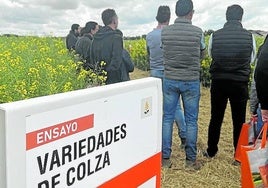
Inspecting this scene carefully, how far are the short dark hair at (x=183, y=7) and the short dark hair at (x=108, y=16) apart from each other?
827mm

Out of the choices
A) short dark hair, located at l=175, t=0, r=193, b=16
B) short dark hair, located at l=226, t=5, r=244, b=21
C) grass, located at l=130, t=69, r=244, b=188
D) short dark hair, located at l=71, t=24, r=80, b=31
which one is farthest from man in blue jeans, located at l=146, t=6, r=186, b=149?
short dark hair, located at l=71, t=24, r=80, b=31

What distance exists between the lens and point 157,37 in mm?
5184

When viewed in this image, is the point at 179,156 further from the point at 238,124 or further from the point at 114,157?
the point at 114,157

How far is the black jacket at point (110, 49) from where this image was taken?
4793mm

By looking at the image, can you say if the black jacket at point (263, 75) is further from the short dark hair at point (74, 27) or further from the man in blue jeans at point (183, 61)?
the short dark hair at point (74, 27)

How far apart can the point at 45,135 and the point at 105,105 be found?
31 centimetres

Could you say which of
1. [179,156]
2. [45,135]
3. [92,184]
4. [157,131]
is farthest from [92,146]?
[179,156]

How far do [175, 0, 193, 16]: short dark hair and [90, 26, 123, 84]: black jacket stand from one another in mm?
781

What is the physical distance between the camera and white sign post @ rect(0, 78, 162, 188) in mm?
1150

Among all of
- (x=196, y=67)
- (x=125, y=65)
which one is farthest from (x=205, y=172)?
(x=125, y=65)

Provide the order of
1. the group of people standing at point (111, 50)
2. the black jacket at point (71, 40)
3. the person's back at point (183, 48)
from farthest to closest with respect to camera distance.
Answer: the black jacket at point (71, 40) < the group of people standing at point (111, 50) < the person's back at point (183, 48)

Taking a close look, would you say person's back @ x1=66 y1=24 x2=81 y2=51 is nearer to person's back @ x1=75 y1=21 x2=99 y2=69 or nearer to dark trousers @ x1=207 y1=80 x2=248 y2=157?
person's back @ x1=75 y1=21 x2=99 y2=69

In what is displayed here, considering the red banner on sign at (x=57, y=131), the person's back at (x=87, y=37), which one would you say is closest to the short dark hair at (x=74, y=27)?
the person's back at (x=87, y=37)

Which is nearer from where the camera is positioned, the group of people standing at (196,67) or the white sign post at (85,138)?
the white sign post at (85,138)
